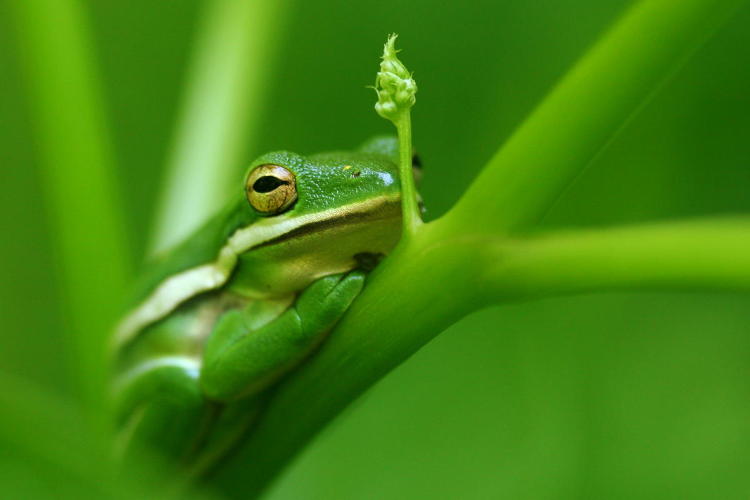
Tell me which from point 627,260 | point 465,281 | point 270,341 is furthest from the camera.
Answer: point 270,341

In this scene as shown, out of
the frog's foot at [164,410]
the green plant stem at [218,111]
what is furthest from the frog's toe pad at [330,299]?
the green plant stem at [218,111]

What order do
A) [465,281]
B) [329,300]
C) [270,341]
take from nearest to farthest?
[465,281]
[329,300]
[270,341]

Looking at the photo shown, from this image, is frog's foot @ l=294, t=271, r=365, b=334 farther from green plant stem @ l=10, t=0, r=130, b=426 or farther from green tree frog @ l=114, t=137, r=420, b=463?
green plant stem @ l=10, t=0, r=130, b=426

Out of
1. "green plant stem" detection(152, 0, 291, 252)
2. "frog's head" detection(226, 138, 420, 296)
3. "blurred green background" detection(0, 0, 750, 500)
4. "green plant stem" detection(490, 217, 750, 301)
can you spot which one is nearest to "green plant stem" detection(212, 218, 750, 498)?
"green plant stem" detection(490, 217, 750, 301)

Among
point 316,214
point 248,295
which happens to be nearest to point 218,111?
point 248,295

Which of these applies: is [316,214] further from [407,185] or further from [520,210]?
[520,210]

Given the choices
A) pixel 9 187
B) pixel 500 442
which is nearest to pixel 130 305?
pixel 500 442
